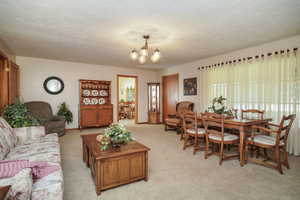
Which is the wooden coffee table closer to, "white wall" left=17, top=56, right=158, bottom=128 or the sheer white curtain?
the sheer white curtain

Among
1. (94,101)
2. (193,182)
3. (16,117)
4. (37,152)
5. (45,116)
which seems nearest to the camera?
(37,152)

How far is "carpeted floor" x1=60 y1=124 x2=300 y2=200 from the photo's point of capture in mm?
1855

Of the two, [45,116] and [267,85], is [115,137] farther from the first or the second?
[45,116]

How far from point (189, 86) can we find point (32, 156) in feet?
15.8

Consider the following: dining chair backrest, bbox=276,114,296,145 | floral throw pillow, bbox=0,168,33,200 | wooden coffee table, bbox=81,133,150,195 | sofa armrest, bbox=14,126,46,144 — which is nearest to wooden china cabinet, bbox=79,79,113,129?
sofa armrest, bbox=14,126,46,144

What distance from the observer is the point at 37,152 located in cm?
203

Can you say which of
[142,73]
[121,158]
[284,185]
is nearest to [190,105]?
[142,73]

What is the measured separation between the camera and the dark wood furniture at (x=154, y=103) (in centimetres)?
682

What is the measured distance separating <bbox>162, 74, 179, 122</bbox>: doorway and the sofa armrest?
15.0 feet

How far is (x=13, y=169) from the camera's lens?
128cm

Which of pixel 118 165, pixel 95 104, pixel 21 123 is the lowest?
pixel 118 165

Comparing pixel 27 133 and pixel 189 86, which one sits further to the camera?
pixel 189 86

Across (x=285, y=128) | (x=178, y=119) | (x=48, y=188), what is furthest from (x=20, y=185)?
(x=178, y=119)

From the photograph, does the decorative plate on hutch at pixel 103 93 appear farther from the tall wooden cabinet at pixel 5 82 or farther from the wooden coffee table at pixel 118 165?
the wooden coffee table at pixel 118 165
